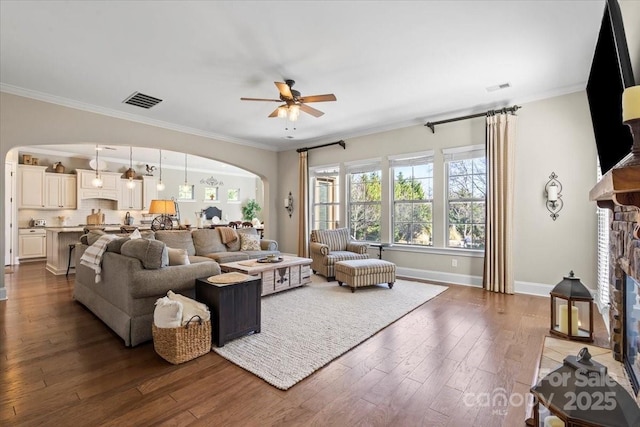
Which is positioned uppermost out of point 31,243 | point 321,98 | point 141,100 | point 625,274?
point 141,100

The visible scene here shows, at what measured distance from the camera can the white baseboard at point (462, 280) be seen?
4.36 m

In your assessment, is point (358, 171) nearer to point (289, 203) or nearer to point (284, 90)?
point (289, 203)

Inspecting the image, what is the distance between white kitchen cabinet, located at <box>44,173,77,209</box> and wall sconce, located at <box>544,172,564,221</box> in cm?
1054

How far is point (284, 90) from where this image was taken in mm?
3434

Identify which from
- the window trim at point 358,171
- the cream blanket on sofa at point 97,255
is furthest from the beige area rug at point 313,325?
the window trim at point 358,171

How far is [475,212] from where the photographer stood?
199 inches

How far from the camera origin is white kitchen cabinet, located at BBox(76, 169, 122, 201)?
8.07 meters

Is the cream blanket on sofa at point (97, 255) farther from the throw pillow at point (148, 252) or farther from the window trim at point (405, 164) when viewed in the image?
the window trim at point (405, 164)

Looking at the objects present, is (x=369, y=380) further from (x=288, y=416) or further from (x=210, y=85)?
(x=210, y=85)

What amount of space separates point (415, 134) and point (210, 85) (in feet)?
11.9

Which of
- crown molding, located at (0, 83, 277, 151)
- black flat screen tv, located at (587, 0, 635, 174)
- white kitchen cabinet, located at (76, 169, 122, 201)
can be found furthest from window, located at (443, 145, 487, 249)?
white kitchen cabinet, located at (76, 169, 122, 201)

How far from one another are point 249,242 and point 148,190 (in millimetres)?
5331

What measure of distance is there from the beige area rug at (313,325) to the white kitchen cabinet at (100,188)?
7016 mm

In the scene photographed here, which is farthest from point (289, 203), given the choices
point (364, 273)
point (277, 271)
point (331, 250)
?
point (364, 273)
